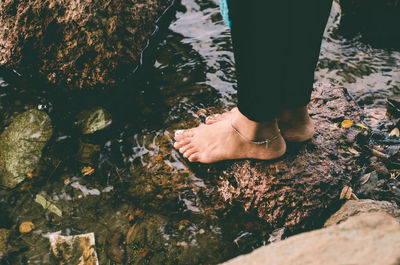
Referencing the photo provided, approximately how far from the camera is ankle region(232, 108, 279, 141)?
1882 millimetres

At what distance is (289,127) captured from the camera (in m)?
2.12

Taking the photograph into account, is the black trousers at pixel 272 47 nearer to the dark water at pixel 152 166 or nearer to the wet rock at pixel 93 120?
the dark water at pixel 152 166

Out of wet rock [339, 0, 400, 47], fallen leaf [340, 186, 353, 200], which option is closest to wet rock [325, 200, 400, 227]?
fallen leaf [340, 186, 353, 200]

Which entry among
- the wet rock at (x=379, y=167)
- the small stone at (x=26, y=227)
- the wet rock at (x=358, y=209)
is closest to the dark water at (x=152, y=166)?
the small stone at (x=26, y=227)

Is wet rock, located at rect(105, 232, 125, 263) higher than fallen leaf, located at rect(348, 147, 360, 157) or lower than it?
lower

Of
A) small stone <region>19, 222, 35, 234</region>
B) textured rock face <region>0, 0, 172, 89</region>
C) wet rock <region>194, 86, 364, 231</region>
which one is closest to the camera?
wet rock <region>194, 86, 364, 231</region>

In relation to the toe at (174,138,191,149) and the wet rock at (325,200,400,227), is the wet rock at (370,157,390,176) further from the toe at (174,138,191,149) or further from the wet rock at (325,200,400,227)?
the toe at (174,138,191,149)

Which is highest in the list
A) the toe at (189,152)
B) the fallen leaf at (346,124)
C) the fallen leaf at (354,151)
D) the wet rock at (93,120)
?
the wet rock at (93,120)

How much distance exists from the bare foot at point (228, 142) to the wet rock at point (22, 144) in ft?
4.21

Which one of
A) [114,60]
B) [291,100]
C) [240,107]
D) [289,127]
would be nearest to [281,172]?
[289,127]

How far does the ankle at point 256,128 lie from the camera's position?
188 cm

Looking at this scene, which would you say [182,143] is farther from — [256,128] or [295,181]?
[295,181]

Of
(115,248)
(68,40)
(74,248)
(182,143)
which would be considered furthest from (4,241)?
(68,40)

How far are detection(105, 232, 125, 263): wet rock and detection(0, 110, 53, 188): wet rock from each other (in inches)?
38.4
